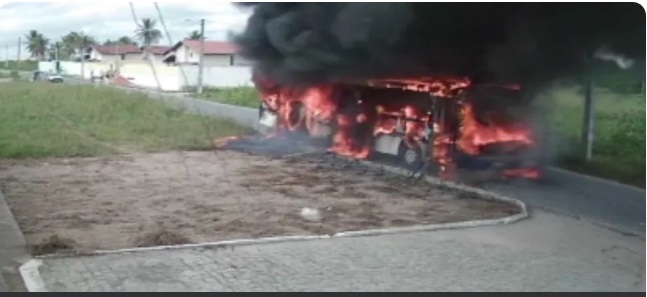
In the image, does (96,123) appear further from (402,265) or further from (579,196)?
(579,196)

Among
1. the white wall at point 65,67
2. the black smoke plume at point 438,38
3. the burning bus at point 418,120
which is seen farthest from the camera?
the white wall at point 65,67

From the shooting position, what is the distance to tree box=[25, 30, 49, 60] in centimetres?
265

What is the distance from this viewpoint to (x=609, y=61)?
2.51 m

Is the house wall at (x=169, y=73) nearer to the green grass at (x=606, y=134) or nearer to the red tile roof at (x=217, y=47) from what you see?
the red tile roof at (x=217, y=47)

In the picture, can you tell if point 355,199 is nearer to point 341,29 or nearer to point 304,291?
point 304,291

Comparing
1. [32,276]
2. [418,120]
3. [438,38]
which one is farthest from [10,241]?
[438,38]

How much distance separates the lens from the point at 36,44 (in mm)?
2729

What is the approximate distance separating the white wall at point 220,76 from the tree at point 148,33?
0.14 meters

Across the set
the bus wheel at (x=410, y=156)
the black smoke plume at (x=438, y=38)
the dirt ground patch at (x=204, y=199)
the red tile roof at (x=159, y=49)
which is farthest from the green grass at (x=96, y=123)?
the bus wheel at (x=410, y=156)

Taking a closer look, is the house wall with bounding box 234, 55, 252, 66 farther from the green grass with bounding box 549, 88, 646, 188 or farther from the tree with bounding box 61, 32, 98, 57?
the green grass with bounding box 549, 88, 646, 188

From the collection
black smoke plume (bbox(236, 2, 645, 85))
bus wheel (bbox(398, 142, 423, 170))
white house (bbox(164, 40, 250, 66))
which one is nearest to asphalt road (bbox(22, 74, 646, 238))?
bus wheel (bbox(398, 142, 423, 170))

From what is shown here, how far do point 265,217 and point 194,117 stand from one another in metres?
0.45

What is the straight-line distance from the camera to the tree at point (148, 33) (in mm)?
2629

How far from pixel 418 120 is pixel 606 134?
0.65 m
